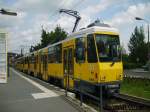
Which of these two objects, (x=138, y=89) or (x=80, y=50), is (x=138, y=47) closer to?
(x=138, y=89)

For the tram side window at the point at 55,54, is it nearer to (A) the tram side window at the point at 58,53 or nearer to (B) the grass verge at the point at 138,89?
(A) the tram side window at the point at 58,53

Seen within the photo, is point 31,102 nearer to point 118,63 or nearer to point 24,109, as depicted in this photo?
point 24,109

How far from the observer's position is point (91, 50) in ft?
55.3

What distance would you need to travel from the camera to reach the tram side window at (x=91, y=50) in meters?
16.6

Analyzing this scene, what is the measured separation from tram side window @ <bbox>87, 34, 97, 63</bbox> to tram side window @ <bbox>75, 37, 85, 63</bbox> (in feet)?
1.76

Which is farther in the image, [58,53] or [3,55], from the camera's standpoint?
[58,53]

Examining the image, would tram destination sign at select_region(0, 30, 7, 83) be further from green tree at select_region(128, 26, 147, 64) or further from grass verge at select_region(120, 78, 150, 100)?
green tree at select_region(128, 26, 147, 64)

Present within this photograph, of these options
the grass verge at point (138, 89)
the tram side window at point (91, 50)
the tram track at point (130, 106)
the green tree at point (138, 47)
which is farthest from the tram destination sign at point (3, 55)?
the green tree at point (138, 47)

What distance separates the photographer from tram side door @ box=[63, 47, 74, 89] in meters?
19.7

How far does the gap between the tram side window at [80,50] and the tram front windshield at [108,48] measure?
3.52 ft

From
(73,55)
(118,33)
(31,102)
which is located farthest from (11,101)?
(118,33)

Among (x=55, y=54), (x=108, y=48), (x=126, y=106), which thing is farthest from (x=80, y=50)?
(x=55, y=54)

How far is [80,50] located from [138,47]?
67.2 metres

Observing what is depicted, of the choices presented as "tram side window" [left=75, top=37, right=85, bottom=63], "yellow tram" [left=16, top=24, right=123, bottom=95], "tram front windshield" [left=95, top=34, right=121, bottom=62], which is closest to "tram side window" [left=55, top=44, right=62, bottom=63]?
"yellow tram" [left=16, top=24, right=123, bottom=95]
